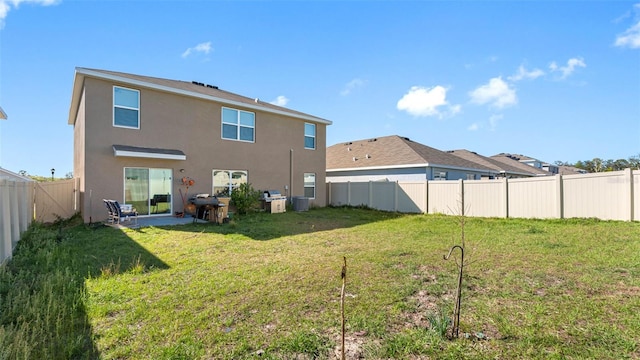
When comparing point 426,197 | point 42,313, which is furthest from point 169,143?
point 426,197

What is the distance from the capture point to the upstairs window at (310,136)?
56.3 feet

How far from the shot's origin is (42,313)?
3.41 meters

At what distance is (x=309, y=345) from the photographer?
2764mm

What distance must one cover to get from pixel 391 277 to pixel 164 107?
11.4 metres

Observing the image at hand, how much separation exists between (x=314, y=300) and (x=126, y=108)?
11.1m

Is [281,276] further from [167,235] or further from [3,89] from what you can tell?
[3,89]

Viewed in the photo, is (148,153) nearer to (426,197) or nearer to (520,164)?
(426,197)

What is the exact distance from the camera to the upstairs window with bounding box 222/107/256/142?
13.9 meters

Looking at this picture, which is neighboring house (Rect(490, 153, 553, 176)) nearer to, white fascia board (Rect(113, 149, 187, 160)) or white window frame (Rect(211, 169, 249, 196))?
white window frame (Rect(211, 169, 249, 196))

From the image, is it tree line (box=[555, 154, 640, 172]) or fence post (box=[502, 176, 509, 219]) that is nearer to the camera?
fence post (box=[502, 176, 509, 219])

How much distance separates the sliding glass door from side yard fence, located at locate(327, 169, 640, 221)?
10.3 meters

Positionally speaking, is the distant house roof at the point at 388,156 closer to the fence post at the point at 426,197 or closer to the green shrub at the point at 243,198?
the fence post at the point at 426,197

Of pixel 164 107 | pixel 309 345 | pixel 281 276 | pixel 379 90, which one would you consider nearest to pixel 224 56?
pixel 164 107

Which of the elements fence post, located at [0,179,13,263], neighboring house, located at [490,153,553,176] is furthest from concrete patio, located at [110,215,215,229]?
neighboring house, located at [490,153,553,176]
